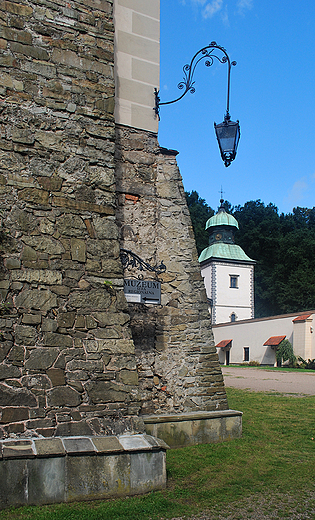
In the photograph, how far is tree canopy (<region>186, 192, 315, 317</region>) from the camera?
47.8 metres

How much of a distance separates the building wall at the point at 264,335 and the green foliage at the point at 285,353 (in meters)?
0.33

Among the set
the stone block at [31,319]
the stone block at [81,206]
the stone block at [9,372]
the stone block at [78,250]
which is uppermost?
the stone block at [81,206]

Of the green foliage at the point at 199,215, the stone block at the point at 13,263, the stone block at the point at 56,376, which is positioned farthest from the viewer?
the green foliage at the point at 199,215

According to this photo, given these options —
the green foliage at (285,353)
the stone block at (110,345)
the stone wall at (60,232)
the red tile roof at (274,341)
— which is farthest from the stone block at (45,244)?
the red tile roof at (274,341)

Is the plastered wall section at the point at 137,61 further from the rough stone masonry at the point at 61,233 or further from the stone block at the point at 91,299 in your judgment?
the stone block at the point at 91,299

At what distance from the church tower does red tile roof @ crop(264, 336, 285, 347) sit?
16.0 metres

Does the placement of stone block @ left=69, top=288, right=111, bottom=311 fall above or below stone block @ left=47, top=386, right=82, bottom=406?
above

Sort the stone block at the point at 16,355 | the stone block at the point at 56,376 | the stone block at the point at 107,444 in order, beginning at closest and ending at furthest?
the stone block at the point at 107,444 < the stone block at the point at 16,355 < the stone block at the point at 56,376

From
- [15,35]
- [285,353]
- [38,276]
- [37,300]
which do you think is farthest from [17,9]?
[285,353]

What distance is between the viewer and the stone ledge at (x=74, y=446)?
3732 millimetres

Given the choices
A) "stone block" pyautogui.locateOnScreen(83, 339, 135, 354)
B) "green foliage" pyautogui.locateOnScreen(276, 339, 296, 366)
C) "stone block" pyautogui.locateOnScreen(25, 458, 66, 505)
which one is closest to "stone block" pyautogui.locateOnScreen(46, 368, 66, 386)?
"stone block" pyautogui.locateOnScreen(83, 339, 135, 354)

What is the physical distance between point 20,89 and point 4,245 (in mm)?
1757

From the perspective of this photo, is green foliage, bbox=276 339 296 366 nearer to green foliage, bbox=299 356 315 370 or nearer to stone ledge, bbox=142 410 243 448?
green foliage, bbox=299 356 315 370

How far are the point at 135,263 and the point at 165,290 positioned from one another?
2.10ft
